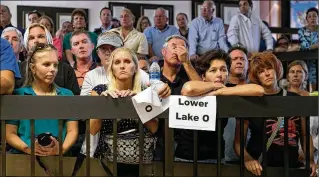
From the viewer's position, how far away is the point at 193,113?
2486 millimetres

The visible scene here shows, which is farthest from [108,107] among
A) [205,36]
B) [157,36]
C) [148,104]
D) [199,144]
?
[205,36]

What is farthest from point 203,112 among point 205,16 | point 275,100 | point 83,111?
point 205,16

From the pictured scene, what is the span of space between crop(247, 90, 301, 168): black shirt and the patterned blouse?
72cm

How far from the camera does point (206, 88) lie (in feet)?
8.46

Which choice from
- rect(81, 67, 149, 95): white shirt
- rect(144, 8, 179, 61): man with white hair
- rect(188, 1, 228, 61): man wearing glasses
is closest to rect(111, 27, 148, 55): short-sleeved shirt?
rect(144, 8, 179, 61): man with white hair

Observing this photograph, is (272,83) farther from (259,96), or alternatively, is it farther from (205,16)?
(205,16)

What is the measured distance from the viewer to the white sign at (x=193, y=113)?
2.47m

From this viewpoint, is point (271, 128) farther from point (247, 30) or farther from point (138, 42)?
point (247, 30)

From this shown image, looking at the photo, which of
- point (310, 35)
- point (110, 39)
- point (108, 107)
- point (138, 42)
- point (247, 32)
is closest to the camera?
point (108, 107)

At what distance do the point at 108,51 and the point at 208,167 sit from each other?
1.09 meters

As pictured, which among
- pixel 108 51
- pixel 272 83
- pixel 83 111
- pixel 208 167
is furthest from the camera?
pixel 108 51

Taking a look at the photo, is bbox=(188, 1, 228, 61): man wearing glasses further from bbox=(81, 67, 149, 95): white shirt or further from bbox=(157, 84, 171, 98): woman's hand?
bbox=(157, 84, 171, 98): woman's hand

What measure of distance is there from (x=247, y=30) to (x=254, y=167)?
11.4 ft

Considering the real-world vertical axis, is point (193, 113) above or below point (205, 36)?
below
